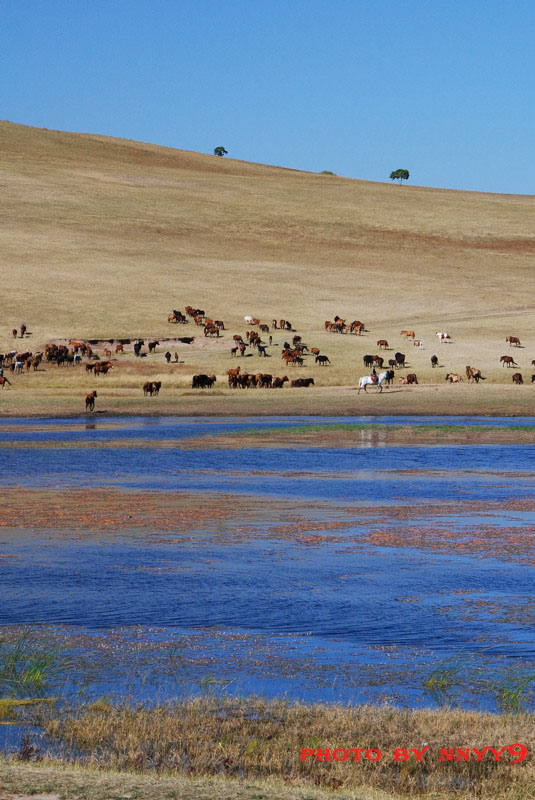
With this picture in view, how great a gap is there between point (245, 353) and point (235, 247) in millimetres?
30598

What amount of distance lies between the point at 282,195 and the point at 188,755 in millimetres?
102883

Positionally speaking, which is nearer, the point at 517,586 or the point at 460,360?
the point at 517,586

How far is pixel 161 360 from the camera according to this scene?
54781 millimetres

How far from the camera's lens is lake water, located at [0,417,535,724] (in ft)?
34.5

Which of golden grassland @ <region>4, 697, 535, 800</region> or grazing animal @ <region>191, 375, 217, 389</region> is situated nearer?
golden grassland @ <region>4, 697, 535, 800</region>

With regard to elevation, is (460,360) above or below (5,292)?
below

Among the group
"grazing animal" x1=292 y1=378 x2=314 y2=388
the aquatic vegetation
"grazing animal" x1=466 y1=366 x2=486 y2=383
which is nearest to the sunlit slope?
"grazing animal" x1=292 y1=378 x2=314 y2=388

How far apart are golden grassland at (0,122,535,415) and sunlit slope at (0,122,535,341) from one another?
230mm

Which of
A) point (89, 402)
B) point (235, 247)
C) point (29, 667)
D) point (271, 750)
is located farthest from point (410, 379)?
point (271, 750)

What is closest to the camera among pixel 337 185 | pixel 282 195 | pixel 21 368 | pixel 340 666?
pixel 340 666

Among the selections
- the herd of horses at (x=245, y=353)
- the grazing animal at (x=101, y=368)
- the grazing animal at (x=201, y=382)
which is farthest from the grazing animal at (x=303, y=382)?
the grazing animal at (x=101, y=368)

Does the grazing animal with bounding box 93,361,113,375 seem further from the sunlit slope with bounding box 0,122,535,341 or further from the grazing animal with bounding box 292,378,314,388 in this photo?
the grazing animal with bounding box 292,378,314,388

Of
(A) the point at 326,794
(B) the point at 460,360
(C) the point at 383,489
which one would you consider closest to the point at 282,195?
(B) the point at 460,360

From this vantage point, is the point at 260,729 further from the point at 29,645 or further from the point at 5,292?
the point at 5,292
